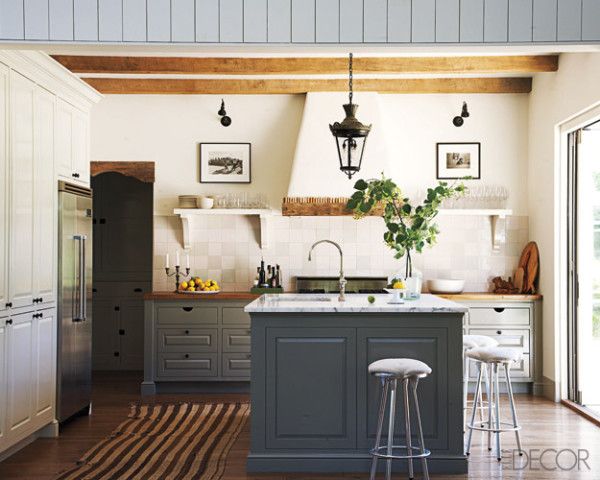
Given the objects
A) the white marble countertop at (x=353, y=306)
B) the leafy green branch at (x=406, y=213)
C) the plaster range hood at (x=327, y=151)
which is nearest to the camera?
the white marble countertop at (x=353, y=306)

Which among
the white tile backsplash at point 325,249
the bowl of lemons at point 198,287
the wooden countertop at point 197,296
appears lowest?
the wooden countertop at point 197,296

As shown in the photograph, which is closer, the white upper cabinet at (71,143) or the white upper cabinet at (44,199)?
the white upper cabinet at (44,199)

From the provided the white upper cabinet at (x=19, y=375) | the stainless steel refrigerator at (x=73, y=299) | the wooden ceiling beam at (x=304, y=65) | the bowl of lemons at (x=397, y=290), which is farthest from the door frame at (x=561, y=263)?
the white upper cabinet at (x=19, y=375)

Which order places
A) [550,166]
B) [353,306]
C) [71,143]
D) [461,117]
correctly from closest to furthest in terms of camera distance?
[353,306] → [71,143] → [550,166] → [461,117]

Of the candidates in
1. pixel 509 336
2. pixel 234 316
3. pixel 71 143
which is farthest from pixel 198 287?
pixel 509 336

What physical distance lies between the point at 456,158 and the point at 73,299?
3.98 metres

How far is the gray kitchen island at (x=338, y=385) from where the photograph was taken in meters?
4.70

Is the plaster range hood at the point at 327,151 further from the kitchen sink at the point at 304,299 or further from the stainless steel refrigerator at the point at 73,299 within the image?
the kitchen sink at the point at 304,299

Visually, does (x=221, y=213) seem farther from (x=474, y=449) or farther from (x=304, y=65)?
(x=474, y=449)

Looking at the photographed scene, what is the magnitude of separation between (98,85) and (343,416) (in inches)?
176

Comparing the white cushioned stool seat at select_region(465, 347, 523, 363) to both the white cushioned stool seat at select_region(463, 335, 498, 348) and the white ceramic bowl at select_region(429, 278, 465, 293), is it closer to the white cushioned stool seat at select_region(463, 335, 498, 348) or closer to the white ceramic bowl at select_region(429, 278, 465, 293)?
the white cushioned stool seat at select_region(463, 335, 498, 348)

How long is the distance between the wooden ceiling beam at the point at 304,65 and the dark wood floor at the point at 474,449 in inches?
115

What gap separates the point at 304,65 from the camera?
6918mm

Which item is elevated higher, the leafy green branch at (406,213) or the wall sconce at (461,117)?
the wall sconce at (461,117)
